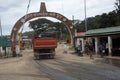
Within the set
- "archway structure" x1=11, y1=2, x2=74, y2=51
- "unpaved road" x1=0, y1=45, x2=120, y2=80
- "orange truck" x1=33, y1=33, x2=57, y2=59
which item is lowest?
"unpaved road" x1=0, y1=45, x2=120, y2=80

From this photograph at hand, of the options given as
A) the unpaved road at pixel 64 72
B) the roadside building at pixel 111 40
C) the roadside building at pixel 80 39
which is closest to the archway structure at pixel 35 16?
the roadside building at pixel 80 39

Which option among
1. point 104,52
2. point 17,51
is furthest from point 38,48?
point 17,51

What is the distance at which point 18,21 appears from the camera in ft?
151

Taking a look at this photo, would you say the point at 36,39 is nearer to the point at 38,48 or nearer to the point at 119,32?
the point at 38,48

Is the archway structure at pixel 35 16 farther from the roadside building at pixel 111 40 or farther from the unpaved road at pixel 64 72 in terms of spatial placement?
the unpaved road at pixel 64 72

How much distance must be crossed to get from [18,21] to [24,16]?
1231 mm

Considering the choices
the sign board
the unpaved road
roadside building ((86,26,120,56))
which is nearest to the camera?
the unpaved road

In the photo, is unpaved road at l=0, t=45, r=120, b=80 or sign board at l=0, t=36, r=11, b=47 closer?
unpaved road at l=0, t=45, r=120, b=80

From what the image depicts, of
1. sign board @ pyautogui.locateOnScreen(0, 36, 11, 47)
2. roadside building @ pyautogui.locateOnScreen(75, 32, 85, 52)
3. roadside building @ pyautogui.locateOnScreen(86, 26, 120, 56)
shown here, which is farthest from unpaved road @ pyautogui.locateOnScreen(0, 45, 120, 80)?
sign board @ pyautogui.locateOnScreen(0, 36, 11, 47)

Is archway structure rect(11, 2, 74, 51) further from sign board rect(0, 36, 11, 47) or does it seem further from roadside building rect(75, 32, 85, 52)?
roadside building rect(75, 32, 85, 52)

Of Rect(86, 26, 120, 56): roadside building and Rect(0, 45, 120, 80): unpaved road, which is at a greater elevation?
Rect(86, 26, 120, 56): roadside building

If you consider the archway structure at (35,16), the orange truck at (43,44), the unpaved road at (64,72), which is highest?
the archway structure at (35,16)

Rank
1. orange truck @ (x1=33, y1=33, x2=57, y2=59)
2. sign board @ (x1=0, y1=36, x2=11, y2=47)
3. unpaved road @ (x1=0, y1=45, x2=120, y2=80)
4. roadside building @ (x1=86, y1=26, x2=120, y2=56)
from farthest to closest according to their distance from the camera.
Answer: sign board @ (x1=0, y1=36, x2=11, y2=47) → roadside building @ (x1=86, y1=26, x2=120, y2=56) → orange truck @ (x1=33, y1=33, x2=57, y2=59) → unpaved road @ (x1=0, y1=45, x2=120, y2=80)

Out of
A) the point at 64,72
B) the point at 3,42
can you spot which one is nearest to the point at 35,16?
the point at 3,42
